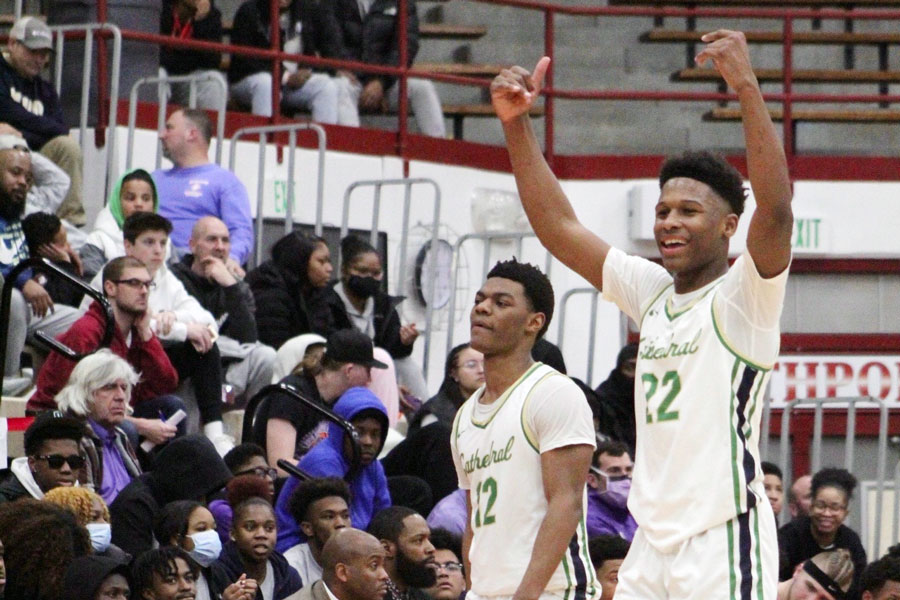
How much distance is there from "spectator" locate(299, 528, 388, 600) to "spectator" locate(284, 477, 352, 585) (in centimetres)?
66

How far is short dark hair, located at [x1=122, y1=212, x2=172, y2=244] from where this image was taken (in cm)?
980

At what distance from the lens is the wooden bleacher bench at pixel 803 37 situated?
16.5 metres

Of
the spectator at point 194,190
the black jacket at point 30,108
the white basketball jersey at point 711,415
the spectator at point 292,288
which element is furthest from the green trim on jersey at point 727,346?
the black jacket at point 30,108

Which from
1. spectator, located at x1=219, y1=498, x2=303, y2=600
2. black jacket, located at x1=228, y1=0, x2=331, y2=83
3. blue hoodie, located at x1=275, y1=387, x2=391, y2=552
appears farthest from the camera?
black jacket, located at x1=228, y1=0, x2=331, y2=83

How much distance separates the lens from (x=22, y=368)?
1005 centimetres

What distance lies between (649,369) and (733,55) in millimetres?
884

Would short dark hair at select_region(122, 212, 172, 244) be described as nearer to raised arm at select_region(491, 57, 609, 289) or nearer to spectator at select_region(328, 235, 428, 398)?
spectator at select_region(328, 235, 428, 398)

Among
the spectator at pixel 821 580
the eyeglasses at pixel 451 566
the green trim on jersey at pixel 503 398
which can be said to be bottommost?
the spectator at pixel 821 580

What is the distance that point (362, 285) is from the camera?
11.3 m

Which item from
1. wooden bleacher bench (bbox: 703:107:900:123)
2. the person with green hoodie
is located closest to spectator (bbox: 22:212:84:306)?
the person with green hoodie

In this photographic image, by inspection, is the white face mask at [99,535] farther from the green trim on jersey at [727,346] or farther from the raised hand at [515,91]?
the green trim on jersey at [727,346]

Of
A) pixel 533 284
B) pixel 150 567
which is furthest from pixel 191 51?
pixel 533 284

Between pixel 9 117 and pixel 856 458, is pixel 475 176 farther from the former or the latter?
pixel 9 117

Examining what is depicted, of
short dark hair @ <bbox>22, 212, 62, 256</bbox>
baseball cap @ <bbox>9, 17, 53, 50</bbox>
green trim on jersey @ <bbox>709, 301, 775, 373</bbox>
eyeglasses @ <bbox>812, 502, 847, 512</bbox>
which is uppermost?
baseball cap @ <bbox>9, 17, 53, 50</bbox>
